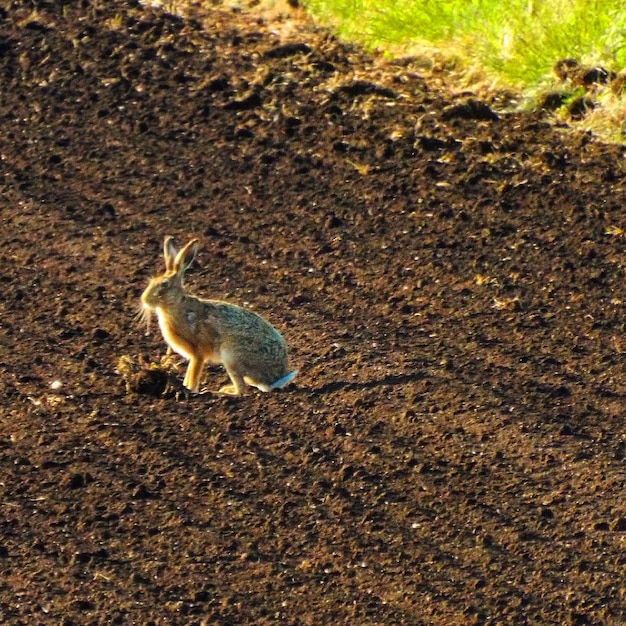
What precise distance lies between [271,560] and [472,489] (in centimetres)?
89

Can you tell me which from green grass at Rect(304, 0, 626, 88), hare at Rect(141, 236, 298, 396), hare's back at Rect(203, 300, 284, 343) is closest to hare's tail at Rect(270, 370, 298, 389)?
hare at Rect(141, 236, 298, 396)

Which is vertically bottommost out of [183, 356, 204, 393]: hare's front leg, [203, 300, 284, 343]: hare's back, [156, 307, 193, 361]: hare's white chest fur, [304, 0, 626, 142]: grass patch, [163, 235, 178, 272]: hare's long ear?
[183, 356, 204, 393]: hare's front leg

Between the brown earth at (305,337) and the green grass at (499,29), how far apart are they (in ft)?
0.89

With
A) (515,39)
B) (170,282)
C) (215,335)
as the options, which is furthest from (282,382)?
(515,39)

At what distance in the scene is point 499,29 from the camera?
9.69 meters

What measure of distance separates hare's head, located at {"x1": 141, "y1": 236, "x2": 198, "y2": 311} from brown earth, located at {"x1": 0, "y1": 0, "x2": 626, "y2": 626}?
292mm

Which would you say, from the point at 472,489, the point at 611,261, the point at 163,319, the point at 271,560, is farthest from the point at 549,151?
the point at 271,560

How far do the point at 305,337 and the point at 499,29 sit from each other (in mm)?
3251

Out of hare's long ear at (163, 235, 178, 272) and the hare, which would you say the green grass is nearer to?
hare's long ear at (163, 235, 178, 272)

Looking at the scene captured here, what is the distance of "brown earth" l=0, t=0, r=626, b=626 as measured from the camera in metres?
5.50

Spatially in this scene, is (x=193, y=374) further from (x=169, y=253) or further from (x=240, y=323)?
(x=169, y=253)

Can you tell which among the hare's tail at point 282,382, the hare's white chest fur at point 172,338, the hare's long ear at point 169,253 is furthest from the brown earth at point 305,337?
the hare's long ear at point 169,253

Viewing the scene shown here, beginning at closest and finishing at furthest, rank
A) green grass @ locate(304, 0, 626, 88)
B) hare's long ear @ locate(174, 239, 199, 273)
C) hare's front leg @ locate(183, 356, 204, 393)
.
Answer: hare's front leg @ locate(183, 356, 204, 393) < hare's long ear @ locate(174, 239, 199, 273) < green grass @ locate(304, 0, 626, 88)

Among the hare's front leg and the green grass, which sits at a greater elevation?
the green grass
